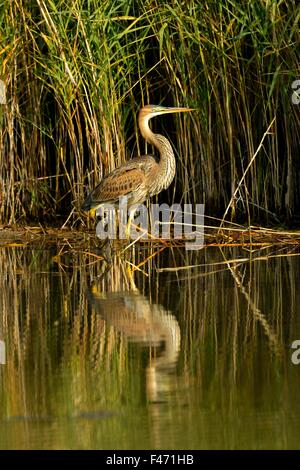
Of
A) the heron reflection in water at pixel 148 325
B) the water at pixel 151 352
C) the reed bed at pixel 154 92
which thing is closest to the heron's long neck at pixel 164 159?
the reed bed at pixel 154 92

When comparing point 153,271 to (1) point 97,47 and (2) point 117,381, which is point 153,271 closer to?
(1) point 97,47

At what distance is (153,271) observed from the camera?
27.0 ft

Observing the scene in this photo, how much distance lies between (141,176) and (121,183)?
0.77 ft

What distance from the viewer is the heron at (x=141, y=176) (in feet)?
31.1

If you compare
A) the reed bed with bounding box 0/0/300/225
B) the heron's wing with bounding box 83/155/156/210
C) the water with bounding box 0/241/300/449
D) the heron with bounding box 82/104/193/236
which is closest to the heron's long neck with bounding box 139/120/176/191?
the heron with bounding box 82/104/193/236

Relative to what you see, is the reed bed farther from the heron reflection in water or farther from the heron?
the heron reflection in water

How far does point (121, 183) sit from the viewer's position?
949 centimetres

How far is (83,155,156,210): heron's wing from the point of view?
9.46 m

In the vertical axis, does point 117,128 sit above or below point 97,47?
below

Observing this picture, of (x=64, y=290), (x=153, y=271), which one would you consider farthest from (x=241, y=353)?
(x=153, y=271)

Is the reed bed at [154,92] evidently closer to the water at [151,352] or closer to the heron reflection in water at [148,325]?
the water at [151,352]

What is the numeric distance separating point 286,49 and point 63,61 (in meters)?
1.79

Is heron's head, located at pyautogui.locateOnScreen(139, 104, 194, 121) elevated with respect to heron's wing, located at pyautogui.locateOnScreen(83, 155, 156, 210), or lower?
elevated
